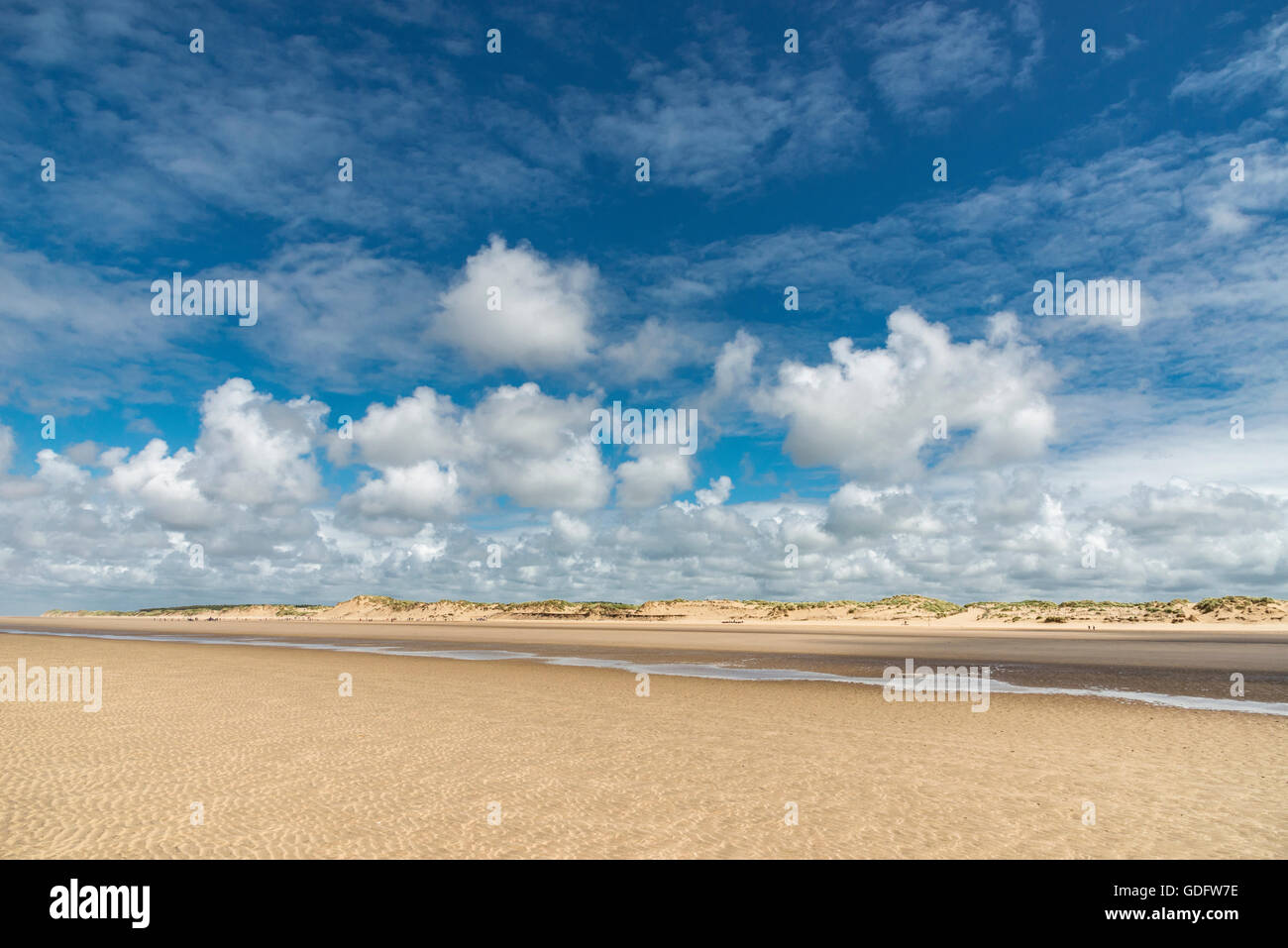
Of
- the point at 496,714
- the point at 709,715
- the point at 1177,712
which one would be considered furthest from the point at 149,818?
the point at 1177,712

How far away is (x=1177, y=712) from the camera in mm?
22250

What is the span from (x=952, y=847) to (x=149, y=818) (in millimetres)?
11816

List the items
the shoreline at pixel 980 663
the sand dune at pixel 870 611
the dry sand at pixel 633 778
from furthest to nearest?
the sand dune at pixel 870 611 → the shoreline at pixel 980 663 → the dry sand at pixel 633 778

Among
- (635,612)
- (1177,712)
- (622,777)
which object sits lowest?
(635,612)

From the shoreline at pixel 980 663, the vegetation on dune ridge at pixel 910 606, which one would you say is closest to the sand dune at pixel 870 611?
the vegetation on dune ridge at pixel 910 606

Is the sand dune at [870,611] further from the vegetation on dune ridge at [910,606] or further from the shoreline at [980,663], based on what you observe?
the shoreline at [980,663]

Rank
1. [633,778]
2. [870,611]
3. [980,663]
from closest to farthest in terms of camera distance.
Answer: [633,778], [980,663], [870,611]

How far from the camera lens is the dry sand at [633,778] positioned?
33.6 feet

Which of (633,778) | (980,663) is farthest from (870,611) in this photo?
(633,778)

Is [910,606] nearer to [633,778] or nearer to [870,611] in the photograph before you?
[870,611]

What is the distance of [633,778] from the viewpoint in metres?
13.8

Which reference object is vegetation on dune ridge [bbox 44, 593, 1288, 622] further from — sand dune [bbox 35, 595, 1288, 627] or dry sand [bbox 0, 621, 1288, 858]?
dry sand [bbox 0, 621, 1288, 858]

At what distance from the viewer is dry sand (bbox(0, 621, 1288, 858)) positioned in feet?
33.6
